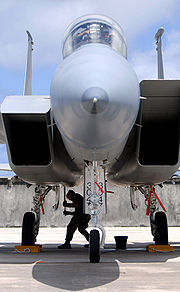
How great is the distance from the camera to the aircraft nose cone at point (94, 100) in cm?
334

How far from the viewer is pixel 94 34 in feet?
15.6

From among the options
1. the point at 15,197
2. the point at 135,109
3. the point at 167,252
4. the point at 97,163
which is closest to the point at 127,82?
the point at 135,109

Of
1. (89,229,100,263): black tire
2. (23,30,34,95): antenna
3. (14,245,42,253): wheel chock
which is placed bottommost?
(14,245,42,253): wheel chock

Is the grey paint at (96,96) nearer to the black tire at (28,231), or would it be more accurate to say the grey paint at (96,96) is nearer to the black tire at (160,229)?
the black tire at (160,229)

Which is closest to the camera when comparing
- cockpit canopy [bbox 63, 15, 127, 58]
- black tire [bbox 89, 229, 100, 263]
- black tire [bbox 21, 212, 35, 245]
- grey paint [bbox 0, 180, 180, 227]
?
black tire [bbox 89, 229, 100, 263]

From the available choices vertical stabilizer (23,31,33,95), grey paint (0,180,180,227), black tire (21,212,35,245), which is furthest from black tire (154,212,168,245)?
grey paint (0,180,180,227)

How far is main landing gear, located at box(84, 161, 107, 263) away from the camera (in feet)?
14.4

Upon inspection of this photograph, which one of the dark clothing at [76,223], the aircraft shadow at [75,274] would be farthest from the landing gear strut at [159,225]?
the aircraft shadow at [75,274]

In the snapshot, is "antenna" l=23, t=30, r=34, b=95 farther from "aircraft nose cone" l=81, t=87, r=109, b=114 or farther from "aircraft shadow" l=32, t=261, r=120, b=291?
"aircraft nose cone" l=81, t=87, r=109, b=114

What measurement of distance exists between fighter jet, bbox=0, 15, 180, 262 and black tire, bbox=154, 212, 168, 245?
18mm

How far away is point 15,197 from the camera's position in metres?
18.8

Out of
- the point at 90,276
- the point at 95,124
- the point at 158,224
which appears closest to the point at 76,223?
the point at 158,224

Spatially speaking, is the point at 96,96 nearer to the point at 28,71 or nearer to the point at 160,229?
the point at 160,229

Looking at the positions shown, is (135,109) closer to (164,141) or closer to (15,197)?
(164,141)
